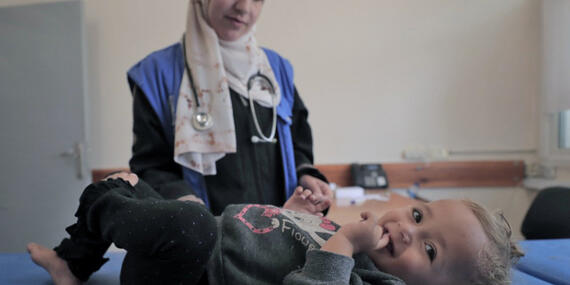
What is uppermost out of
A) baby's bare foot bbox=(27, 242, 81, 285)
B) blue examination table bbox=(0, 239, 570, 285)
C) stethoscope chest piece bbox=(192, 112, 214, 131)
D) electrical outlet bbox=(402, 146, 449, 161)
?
stethoscope chest piece bbox=(192, 112, 214, 131)

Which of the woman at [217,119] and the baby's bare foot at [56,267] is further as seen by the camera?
the woman at [217,119]

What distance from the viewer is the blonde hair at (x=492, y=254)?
930mm

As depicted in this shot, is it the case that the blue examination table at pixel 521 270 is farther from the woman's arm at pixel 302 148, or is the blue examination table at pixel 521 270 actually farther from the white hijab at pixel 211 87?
the woman's arm at pixel 302 148

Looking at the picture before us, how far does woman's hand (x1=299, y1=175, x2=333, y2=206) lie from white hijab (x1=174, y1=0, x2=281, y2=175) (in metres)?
0.27

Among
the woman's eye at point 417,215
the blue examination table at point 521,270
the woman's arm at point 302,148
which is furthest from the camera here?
the woman's arm at point 302,148

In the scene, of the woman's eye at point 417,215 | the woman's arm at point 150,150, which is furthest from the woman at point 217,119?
the woman's eye at point 417,215

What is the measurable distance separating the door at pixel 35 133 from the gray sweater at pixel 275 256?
6.96ft

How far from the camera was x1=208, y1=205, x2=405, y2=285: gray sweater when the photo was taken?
760 millimetres

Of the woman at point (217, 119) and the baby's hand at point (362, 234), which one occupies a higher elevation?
the woman at point (217, 119)

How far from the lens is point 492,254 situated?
94 cm

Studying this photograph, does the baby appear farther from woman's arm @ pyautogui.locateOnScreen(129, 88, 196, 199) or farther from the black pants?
woman's arm @ pyautogui.locateOnScreen(129, 88, 196, 199)

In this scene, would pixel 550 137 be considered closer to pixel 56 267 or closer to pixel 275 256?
pixel 275 256

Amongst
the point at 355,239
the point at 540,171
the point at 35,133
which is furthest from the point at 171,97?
the point at 540,171

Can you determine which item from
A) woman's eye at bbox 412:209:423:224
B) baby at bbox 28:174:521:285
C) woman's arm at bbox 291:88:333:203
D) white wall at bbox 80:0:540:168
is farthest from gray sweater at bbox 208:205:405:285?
white wall at bbox 80:0:540:168
